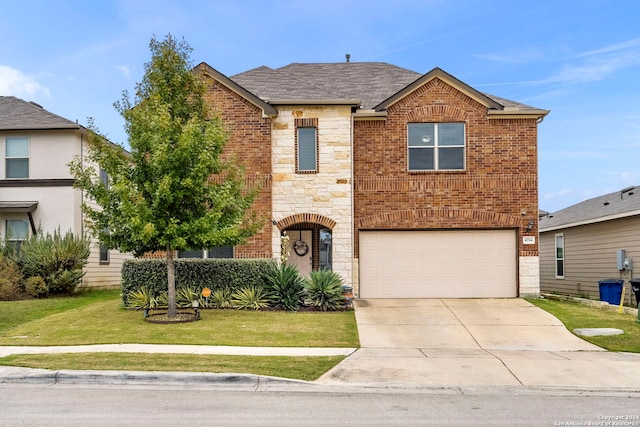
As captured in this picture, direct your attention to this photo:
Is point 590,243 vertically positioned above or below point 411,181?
below

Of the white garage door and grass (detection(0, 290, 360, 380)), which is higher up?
the white garage door

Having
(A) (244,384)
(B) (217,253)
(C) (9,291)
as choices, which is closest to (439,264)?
(B) (217,253)

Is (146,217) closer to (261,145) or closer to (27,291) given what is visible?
(261,145)

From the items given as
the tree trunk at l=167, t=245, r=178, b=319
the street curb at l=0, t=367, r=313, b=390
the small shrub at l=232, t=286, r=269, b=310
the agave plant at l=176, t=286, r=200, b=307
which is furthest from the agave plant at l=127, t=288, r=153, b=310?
the street curb at l=0, t=367, r=313, b=390

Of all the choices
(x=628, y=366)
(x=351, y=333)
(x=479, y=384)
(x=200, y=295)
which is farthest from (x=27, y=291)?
(x=628, y=366)

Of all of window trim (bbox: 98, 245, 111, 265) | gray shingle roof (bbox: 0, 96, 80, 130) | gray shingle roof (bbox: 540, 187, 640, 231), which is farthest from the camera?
window trim (bbox: 98, 245, 111, 265)

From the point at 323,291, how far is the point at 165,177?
5.40m

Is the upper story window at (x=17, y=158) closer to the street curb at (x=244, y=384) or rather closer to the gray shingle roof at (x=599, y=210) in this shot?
the street curb at (x=244, y=384)

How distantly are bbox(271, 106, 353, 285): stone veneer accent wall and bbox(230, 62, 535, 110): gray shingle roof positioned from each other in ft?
3.69

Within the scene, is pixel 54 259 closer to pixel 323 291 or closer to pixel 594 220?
pixel 323 291

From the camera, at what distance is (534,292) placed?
740 inches

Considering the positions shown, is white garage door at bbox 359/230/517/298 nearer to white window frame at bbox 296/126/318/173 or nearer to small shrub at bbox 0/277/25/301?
white window frame at bbox 296/126/318/173

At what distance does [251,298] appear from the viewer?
16.3 meters

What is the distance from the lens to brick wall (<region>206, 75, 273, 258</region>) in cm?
1842
